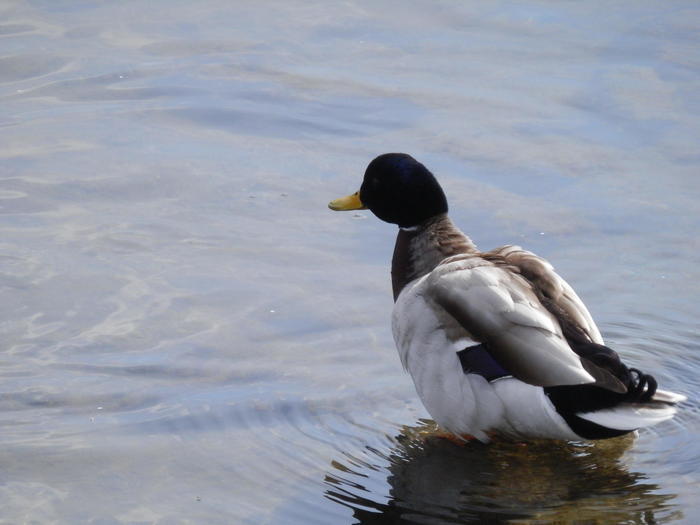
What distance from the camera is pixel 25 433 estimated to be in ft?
14.9

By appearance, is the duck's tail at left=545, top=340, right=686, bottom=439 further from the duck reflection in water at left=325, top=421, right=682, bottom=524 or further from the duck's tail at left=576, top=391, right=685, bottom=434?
the duck reflection in water at left=325, top=421, right=682, bottom=524

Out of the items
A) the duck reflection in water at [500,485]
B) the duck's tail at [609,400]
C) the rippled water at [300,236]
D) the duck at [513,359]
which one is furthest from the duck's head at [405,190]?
the duck's tail at [609,400]

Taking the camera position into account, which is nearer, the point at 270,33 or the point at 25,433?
the point at 25,433

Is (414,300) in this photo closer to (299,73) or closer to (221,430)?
(221,430)

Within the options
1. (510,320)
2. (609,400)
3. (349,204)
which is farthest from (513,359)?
(349,204)

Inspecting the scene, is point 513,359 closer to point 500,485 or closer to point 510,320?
point 510,320

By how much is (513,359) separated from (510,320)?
158 mm

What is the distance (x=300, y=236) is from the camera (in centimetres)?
648

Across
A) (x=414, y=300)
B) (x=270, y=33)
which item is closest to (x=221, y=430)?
(x=414, y=300)

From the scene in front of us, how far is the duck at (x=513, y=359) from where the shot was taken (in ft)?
13.8

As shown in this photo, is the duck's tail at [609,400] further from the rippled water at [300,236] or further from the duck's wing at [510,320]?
the rippled water at [300,236]

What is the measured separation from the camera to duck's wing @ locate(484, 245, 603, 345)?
4.52 m

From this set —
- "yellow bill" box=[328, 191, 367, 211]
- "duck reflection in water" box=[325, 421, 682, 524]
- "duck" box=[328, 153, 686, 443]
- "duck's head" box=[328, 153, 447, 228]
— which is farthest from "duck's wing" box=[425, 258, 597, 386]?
"yellow bill" box=[328, 191, 367, 211]

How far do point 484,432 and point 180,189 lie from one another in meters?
2.96
